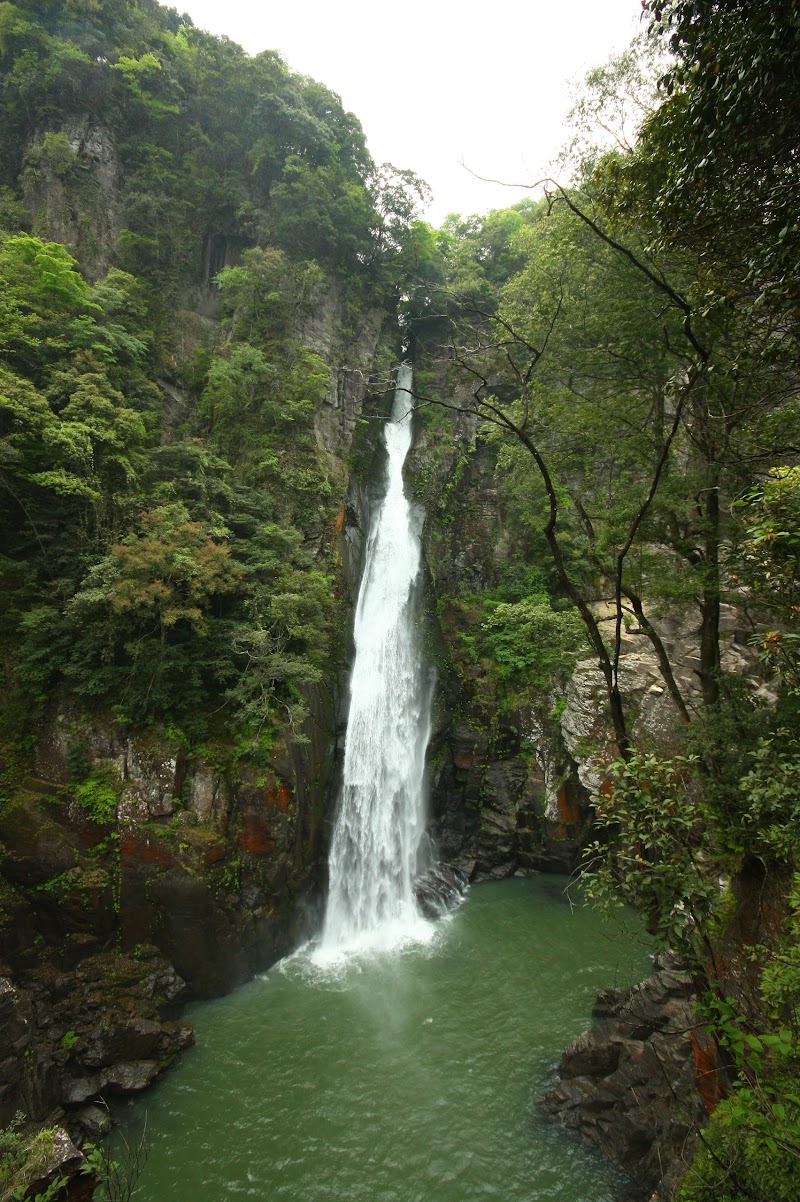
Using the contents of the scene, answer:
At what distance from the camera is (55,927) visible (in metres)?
9.13

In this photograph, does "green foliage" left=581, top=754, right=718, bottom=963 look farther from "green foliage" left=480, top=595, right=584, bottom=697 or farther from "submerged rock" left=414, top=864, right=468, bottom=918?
"green foliage" left=480, top=595, right=584, bottom=697

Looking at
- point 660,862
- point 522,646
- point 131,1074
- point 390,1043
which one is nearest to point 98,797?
point 131,1074

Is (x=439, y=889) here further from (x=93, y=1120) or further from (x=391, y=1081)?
(x=93, y=1120)

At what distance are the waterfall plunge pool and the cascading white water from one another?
45.3 inches

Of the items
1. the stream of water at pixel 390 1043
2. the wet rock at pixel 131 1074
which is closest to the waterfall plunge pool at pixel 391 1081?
the stream of water at pixel 390 1043

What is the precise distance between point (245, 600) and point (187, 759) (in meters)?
3.35

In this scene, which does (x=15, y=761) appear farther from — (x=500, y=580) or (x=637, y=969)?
(x=500, y=580)

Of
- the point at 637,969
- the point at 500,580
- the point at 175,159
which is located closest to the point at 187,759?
the point at 637,969

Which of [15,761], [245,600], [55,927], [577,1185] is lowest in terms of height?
[577,1185]

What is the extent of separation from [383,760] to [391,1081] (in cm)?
689

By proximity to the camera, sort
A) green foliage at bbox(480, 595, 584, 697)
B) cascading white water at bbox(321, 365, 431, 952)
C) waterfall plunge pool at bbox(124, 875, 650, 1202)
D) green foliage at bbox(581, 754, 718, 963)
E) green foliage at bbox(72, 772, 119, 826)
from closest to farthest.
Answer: green foliage at bbox(581, 754, 718, 963)
waterfall plunge pool at bbox(124, 875, 650, 1202)
green foliage at bbox(72, 772, 119, 826)
cascading white water at bbox(321, 365, 431, 952)
green foliage at bbox(480, 595, 584, 697)

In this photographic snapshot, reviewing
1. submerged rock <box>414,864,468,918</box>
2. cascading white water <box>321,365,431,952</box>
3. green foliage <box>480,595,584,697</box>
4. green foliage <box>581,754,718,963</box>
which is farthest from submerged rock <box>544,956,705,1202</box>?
green foliage <box>480,595,584,697</box>

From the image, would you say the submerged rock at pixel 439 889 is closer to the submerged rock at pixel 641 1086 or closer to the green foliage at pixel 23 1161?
the submerged rock at pixel 641 1086

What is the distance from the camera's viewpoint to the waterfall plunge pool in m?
7.12
